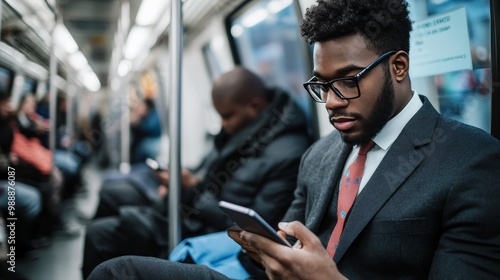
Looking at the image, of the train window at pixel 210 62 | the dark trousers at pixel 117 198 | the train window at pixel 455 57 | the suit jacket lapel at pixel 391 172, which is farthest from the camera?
the train window at pixel 210 62

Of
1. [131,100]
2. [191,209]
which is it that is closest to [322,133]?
[191,209]

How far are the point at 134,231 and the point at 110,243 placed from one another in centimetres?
15

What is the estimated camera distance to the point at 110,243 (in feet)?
7.21

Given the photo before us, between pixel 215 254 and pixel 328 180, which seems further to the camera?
pixel 215 254

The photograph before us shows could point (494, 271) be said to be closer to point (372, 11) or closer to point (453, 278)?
point (453, 278)

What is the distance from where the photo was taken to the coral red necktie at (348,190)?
120 cm

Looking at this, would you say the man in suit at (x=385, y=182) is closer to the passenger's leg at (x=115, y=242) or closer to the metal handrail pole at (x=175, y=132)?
the metal handrail pole at (x=175, y=132)

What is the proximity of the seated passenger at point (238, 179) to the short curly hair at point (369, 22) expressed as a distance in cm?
101

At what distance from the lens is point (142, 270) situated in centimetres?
117

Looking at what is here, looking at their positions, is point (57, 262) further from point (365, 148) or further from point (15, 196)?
point (365, 148)

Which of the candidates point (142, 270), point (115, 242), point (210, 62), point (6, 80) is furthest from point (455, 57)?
point (210, 62)

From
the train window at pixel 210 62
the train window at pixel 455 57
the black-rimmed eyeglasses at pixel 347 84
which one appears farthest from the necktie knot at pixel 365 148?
the train window at pixel 210 62

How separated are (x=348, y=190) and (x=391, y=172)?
0.16 meters

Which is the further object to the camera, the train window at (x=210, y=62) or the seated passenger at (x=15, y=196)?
the train window at (x=210, y=62)
